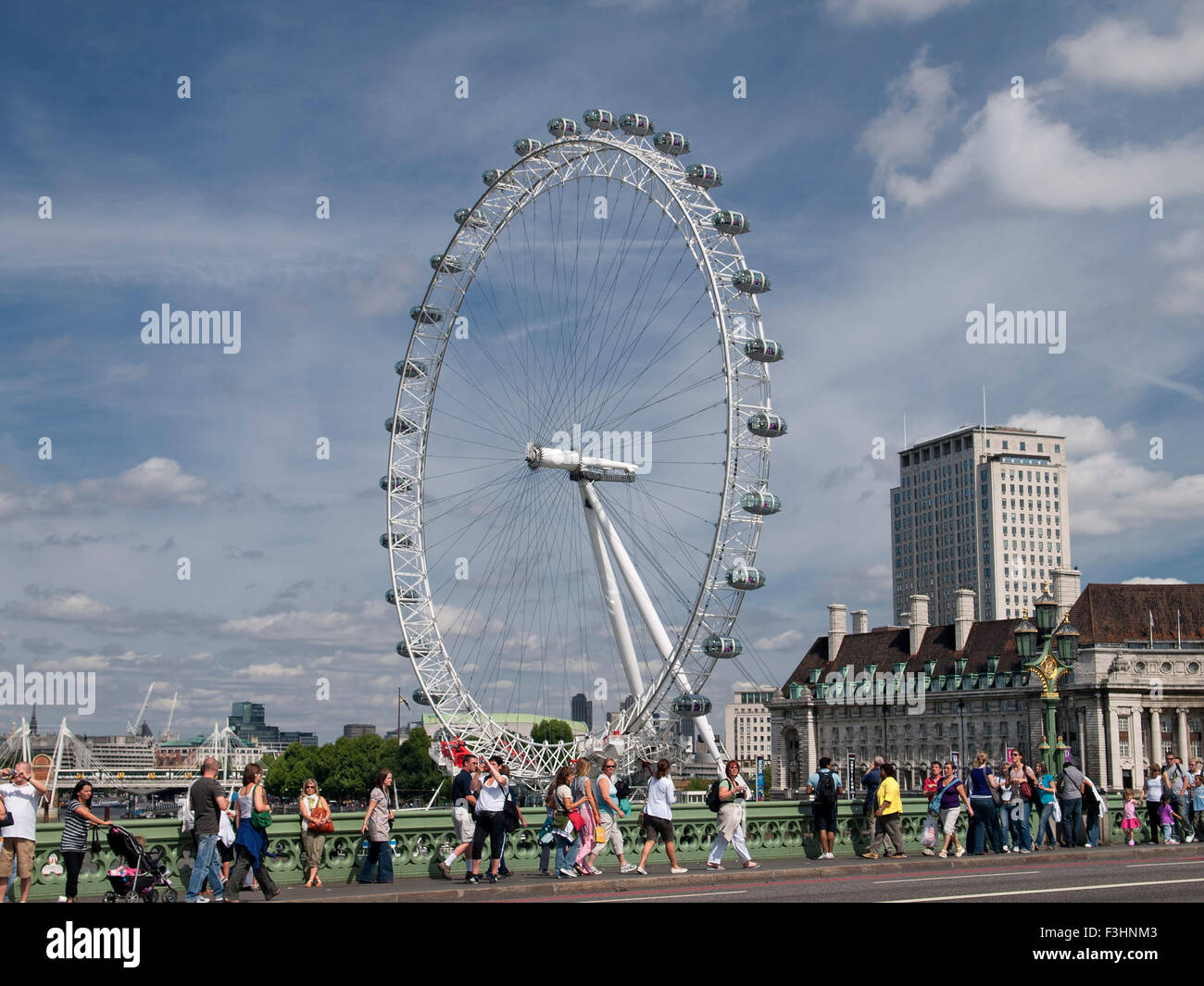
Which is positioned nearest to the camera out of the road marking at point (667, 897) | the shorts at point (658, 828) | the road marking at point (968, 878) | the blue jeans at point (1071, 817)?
the road marking at point (667, 897)

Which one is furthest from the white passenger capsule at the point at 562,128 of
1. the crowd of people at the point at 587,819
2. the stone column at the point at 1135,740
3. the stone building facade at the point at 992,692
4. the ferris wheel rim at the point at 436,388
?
the stone column at the point at 1135,740

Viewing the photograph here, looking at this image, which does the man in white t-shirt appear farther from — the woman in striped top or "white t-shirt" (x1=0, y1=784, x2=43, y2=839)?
the woman in striped top

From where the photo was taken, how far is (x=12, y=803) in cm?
2052

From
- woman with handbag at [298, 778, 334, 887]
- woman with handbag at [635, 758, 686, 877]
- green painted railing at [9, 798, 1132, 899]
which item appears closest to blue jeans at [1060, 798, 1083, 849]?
green painted railing at [9, 798, 1132, 899]

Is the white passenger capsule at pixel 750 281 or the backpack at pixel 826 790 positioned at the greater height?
the white passenger capsule at pixel 750 281

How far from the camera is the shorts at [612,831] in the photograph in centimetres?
2552

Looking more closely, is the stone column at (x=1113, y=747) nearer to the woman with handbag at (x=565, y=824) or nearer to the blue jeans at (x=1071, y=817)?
the blue jeans at (x=1071, y=817)

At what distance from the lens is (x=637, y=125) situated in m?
57.4

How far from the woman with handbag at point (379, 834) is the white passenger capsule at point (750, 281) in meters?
32.1

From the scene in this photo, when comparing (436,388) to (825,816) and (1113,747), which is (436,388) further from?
(1113,747)

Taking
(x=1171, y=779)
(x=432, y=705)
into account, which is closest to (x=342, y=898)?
(x=1171, y=779)

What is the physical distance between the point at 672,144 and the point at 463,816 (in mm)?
37265

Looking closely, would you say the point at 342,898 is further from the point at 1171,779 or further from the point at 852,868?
the point at 1171,779
